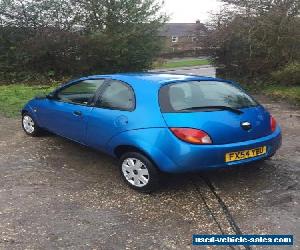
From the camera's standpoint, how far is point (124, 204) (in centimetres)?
473

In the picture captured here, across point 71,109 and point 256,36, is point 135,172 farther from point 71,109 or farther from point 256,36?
point 256,36

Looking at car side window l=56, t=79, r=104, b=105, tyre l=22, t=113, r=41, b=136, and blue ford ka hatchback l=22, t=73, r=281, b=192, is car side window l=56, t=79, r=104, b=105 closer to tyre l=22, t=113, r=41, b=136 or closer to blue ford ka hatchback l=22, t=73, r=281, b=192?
blue ford ka hatchback l=22, t=73, r=281, b=192

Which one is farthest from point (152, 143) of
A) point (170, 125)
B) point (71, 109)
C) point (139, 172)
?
point (71, 109)

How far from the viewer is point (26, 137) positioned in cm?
759

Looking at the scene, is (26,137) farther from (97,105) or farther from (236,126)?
(236,126)

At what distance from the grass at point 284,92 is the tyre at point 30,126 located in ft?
24.6

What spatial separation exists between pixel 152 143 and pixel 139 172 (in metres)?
0.46

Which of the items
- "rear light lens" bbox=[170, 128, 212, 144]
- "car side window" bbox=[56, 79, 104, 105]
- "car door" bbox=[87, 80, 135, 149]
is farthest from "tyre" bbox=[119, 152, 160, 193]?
"car side window" bbox=[56, 79, 104, 105]

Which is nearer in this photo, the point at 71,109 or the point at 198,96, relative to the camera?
the point at 198,96

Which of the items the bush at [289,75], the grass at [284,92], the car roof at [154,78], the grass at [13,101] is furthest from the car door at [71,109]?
Result: the bush at [289,75]

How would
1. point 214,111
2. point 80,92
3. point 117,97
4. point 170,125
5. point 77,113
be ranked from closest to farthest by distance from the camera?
1. point 170,125
2. point 214,111
3. point 117,97
4. point 77,113
5. point 80,92

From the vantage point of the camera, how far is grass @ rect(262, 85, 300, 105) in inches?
472

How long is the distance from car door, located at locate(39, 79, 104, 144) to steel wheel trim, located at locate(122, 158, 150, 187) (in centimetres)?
102

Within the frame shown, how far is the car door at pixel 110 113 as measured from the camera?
203 inches
